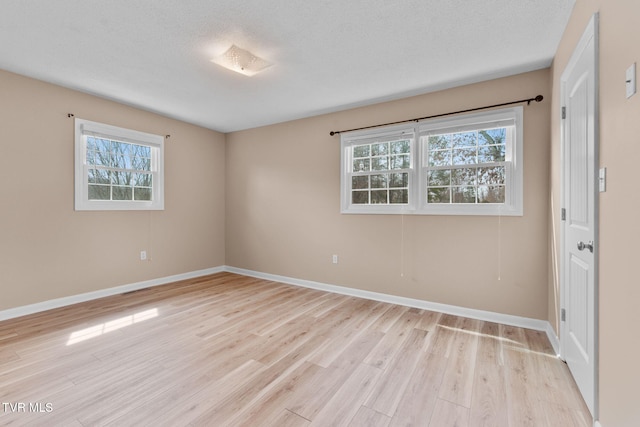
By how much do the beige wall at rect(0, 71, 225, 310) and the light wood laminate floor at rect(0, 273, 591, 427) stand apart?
0.53 meters

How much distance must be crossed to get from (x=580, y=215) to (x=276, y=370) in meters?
2.29

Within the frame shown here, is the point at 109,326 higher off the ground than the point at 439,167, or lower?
lower

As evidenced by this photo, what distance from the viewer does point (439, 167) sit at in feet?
11.0

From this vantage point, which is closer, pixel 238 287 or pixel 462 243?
pixel 462 243

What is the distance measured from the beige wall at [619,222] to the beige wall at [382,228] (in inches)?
60.1

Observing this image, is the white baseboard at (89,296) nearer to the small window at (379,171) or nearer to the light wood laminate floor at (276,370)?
the light wood laminate floor at (276,370)

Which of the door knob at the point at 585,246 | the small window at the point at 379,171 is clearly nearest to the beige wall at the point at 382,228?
the small window at the point at 379,171

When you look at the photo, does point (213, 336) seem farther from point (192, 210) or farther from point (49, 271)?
point (192, 210)

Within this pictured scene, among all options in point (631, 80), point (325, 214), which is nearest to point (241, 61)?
point (325, 214)

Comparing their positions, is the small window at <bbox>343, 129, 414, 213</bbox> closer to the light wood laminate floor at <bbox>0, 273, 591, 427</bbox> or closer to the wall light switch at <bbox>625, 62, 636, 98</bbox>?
the light wood laminate floor at <bbox>0, 273, 591, 427</bbox>

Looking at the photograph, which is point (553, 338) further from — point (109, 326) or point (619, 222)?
point (109, 326)

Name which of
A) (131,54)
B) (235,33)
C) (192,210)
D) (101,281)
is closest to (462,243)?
(235,33)

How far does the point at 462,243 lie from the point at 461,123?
4.39ft

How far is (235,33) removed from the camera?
2287 mm
